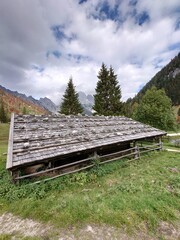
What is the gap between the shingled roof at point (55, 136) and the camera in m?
6.86

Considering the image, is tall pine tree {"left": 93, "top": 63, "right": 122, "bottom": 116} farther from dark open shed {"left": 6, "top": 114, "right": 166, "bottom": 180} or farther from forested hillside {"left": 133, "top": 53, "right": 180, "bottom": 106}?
forested hillside {"left": 133, "top": 53, "right": 180, "bottom": 106}

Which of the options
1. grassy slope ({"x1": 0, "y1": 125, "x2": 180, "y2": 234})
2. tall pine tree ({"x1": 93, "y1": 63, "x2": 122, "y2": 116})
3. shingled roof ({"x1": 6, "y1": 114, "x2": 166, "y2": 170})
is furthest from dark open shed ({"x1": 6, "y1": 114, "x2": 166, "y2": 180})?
tall pine tree ({"x1": 93, "y1": 63, "x2": 122, "y2": 116})

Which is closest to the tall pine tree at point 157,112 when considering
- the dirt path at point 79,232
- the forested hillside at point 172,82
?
the dirt path at point 79,232

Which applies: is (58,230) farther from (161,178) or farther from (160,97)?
(160,97)

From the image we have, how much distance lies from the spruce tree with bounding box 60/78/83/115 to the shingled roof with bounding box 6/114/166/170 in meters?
15.4

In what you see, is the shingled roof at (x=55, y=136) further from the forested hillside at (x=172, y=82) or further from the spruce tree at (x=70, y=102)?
→ the forested hillside at (x=172, y=82)

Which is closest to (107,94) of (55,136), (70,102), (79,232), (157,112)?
(70,102)

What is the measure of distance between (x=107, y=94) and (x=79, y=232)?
24.4m

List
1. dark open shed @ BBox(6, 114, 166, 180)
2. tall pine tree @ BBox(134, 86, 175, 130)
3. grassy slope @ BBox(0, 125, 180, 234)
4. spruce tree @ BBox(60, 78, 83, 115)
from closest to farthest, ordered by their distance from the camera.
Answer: grassy slope @ BBox(0, 125, 180, 234)
dark open shed @ BBox(6, 114, 166, 180)
tall pine tree @ BBox(134, 86, 175, 130)
spruce tree @ BBox(60, 78, 83, 115)

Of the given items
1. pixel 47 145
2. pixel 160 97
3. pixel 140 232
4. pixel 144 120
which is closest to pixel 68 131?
pixel 47 145

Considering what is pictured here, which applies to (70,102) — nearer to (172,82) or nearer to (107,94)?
(107,94)

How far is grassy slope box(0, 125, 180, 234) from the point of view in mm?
4863

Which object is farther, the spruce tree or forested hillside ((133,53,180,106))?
forested hillside ((133,53,180,106))

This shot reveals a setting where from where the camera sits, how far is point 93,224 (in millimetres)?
4637
